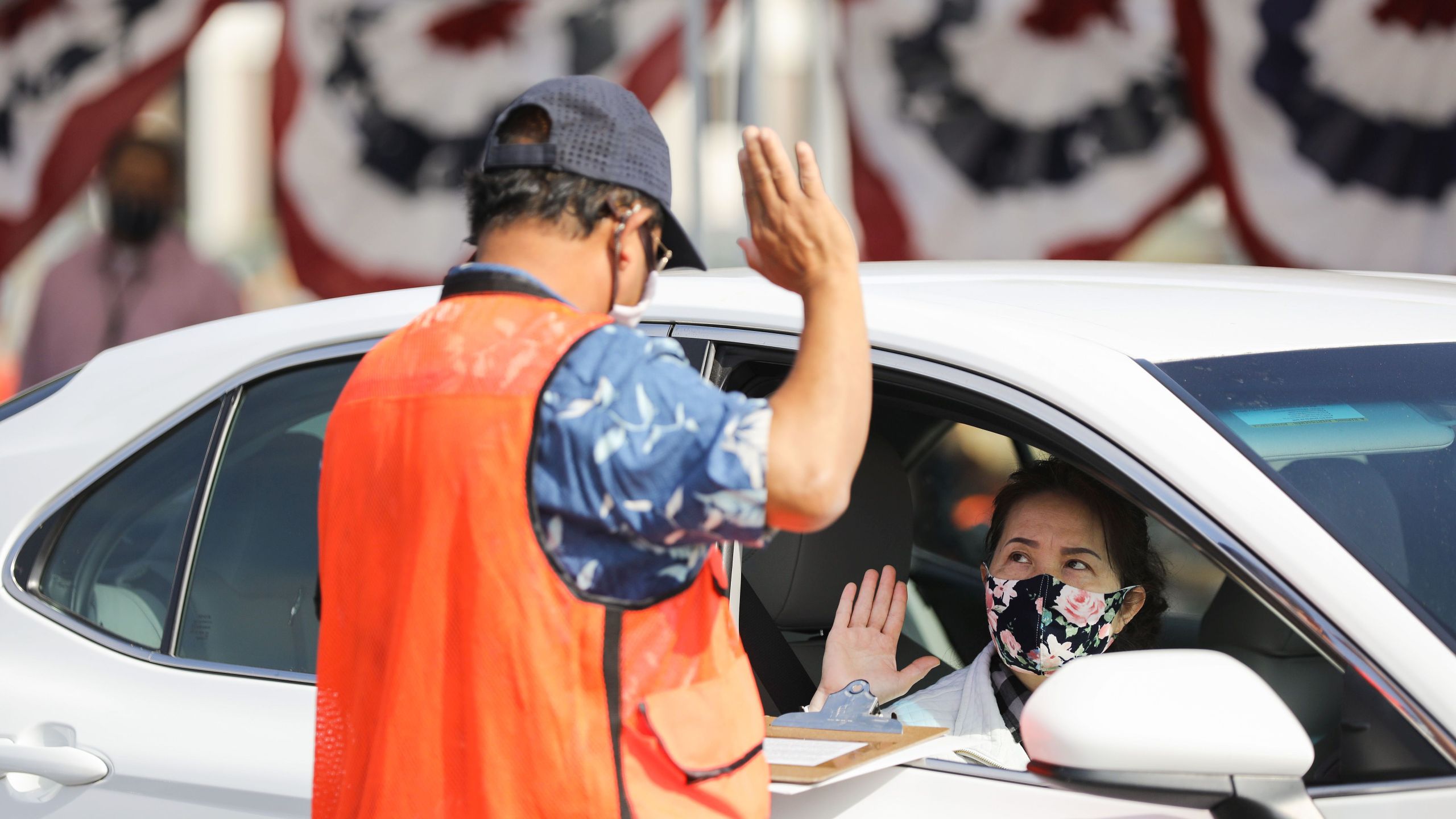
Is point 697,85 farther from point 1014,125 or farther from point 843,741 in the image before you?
point 843,741

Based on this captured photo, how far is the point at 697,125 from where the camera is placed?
260 inches

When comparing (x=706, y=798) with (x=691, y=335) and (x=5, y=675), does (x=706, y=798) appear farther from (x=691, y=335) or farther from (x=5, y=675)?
(x=5, y=675)

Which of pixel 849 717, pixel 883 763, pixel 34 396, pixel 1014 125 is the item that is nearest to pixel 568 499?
pixel 883 763

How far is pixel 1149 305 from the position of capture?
6.42ft

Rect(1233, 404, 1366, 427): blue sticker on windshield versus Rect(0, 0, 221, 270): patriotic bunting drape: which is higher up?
Rect(0, 0, 221, 270): patriotic bunting drape

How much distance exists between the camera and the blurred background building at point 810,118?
19.0ft

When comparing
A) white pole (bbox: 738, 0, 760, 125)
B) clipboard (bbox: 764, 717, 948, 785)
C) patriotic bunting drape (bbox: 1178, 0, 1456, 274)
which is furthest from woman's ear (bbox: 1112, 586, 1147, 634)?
white pole (bbox: 738, 0, 760, 125)

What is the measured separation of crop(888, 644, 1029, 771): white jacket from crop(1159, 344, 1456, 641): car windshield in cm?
63

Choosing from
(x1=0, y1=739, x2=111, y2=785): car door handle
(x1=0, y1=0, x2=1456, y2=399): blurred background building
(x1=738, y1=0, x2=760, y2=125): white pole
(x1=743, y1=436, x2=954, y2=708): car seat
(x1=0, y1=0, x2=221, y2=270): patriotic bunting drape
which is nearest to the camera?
(x1=0, y1=739, x2=111, y2=785): car door handle

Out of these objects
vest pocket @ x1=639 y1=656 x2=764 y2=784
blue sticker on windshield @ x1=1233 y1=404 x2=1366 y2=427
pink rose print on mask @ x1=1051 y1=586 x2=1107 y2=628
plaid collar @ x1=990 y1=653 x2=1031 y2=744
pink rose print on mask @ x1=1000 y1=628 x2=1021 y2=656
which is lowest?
vest pocket @ x1=639 y1=656 x2=764 y2=784

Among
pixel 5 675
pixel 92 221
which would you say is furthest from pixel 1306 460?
pixel 92 221

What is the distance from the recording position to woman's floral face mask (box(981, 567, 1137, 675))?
2143mm

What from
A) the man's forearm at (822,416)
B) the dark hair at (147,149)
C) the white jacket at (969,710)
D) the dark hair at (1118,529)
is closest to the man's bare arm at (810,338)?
the man's forearm at (822,416)

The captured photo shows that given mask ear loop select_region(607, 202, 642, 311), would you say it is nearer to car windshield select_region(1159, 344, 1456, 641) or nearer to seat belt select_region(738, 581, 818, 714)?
car windshield select_region(1159, 344, 1456, 641)
